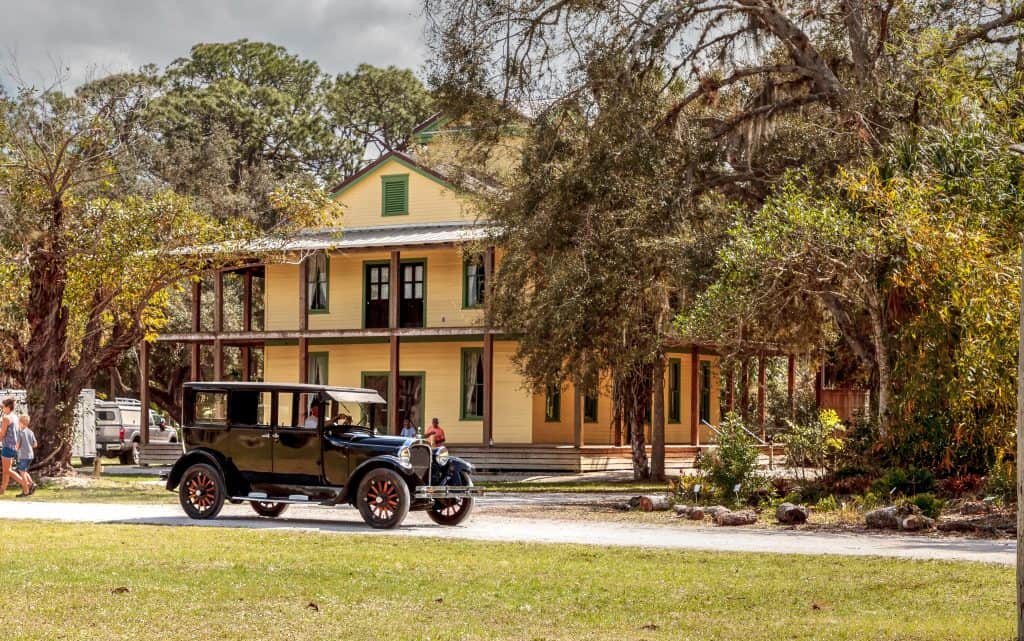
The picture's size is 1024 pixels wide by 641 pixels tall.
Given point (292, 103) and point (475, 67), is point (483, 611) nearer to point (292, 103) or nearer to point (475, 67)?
point (475, 67)

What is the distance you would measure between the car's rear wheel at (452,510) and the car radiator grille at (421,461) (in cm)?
44

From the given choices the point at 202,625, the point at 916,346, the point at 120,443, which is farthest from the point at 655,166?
the point at 120,443

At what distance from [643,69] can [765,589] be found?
13.8m

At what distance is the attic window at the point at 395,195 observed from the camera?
1527 inches

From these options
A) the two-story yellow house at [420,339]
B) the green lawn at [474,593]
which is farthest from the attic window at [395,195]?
the green lawn at [474,593]

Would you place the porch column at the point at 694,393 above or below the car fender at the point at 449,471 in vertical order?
above

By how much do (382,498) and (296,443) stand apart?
4.85 ft

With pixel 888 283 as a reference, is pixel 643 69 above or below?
above

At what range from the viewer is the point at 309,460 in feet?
60.4

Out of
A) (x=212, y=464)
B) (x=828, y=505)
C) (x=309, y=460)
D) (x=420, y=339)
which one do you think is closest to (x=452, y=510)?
(x=309, y=460)

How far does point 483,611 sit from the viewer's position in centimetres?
974

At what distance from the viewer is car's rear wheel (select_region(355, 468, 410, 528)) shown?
1767 centimetres

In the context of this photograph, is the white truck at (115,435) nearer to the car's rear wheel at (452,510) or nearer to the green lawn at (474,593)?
the car's rear wheel at (452,510)

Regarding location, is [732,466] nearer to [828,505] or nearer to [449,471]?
[828,505]
